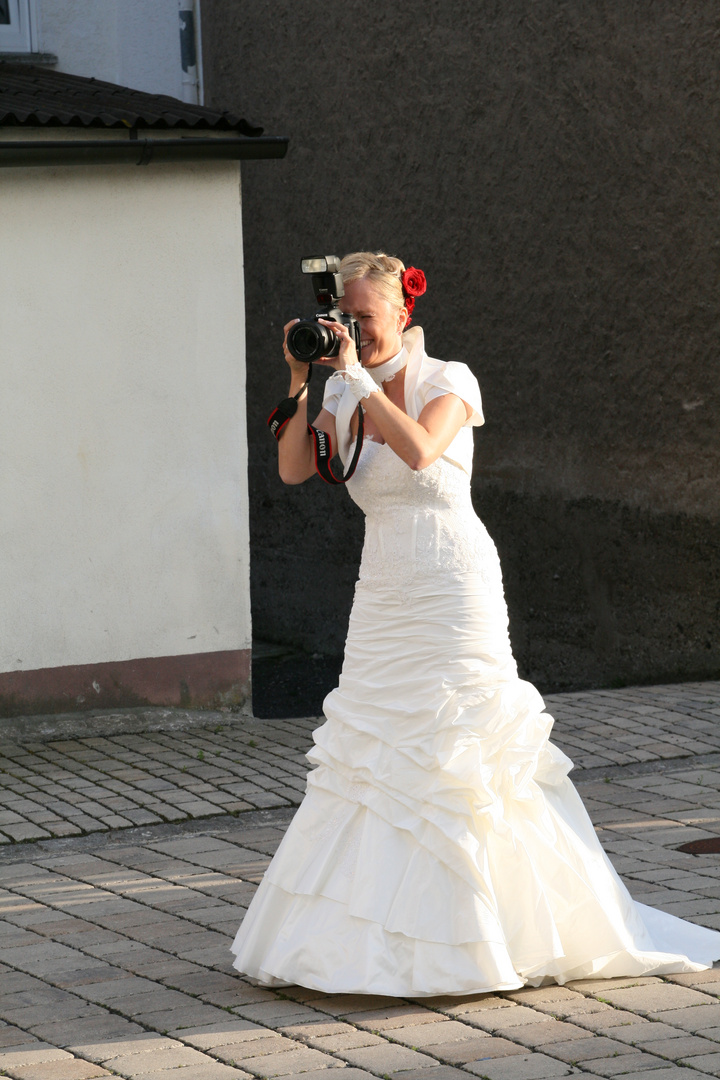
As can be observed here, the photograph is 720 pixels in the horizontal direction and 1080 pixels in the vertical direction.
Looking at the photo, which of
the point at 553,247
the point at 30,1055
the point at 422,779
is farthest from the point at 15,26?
the point at 30,1055

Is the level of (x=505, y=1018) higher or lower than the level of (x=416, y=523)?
lower

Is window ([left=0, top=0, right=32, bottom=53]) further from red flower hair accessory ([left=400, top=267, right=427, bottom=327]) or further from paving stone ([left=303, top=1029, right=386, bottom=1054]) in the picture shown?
paving stone ([left=303, top=1029, right=386, bottom=1054])

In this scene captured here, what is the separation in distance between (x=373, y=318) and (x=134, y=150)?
3.63 metres

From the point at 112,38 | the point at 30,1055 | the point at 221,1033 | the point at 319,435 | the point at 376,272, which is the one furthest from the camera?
the point at 112,38

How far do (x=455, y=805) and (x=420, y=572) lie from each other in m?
0.69

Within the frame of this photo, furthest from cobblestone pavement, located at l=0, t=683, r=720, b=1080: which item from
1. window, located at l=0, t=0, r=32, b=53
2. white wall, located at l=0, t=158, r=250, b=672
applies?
window, located at l=0, t=0, r=32, b=53

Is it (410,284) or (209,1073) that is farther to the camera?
(410,284)

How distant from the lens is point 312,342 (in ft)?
12.6

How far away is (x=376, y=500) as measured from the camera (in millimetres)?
4199

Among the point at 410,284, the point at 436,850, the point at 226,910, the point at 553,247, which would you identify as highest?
the point at 553,247

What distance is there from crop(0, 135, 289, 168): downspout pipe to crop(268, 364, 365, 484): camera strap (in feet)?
11.4

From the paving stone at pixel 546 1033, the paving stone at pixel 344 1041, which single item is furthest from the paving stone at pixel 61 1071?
the paving stone at pixel 546 1033

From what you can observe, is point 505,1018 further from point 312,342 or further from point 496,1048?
point 312,342

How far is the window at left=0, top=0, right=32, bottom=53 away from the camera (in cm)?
1081
